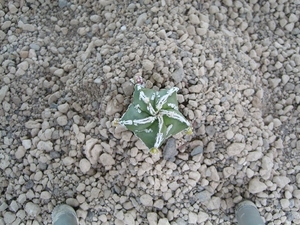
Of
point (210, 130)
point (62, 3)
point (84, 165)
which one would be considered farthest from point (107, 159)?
point (62, 3)

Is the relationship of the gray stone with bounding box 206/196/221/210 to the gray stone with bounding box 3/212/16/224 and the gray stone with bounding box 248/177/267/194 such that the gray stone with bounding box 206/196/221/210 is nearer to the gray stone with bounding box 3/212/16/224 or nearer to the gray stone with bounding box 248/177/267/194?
the gray stone with bounding box 248/177/267/194

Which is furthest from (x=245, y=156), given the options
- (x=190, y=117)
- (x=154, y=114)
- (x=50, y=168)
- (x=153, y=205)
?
(x=50, y=168)

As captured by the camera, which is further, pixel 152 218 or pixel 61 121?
pixel 61 121

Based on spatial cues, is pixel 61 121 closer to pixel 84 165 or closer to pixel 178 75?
pixel 84 165

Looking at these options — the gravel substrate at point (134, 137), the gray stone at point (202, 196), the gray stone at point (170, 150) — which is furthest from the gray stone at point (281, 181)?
the gray stone at point (170, 150)

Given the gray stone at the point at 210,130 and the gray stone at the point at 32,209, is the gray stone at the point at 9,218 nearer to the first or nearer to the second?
the gray stone at the point at 32,209

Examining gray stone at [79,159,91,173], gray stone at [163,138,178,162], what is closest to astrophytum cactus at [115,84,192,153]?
gray stone at [163,138,178,162]
